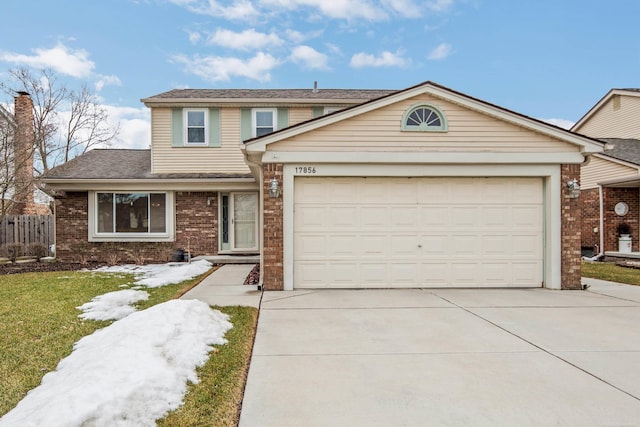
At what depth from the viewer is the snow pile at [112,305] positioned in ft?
18.8

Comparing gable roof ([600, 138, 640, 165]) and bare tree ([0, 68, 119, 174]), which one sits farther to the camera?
bare tree ([0, 68, 119, 174])

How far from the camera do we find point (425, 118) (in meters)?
8.09

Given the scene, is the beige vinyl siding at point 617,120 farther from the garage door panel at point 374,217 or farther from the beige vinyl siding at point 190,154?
the beige vinyl siding at point 190,154

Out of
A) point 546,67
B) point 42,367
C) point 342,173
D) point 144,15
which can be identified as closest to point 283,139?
point 342,173

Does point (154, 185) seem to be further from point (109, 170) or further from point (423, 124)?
point (423, 124)

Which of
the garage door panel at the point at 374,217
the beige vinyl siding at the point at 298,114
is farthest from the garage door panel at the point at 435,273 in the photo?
the beige vinyl siding at the point at 298,114

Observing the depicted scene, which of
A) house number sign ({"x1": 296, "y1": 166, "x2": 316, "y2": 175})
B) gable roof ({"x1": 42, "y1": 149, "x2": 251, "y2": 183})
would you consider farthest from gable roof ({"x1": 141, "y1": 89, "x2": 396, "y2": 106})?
house number sign ({"x1": 296, "y1": 166, "x2": 316, "y2": 175})

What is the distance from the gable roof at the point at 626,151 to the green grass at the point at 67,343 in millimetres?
14344

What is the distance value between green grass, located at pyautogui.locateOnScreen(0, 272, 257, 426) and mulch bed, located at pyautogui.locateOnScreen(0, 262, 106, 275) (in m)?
2.91

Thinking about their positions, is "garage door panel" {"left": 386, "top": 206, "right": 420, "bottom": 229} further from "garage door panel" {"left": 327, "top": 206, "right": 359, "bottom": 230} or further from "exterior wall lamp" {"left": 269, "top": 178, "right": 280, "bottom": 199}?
"exterior wall lamp" {"left": 269, "top": 178, "right": 280, "bottom": 199}

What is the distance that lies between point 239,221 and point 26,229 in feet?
31.9

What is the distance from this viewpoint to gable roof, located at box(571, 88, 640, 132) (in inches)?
688

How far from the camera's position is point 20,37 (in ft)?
59.7

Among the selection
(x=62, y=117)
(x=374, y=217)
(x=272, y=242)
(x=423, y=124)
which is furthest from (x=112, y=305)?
(x=62, y=117)
